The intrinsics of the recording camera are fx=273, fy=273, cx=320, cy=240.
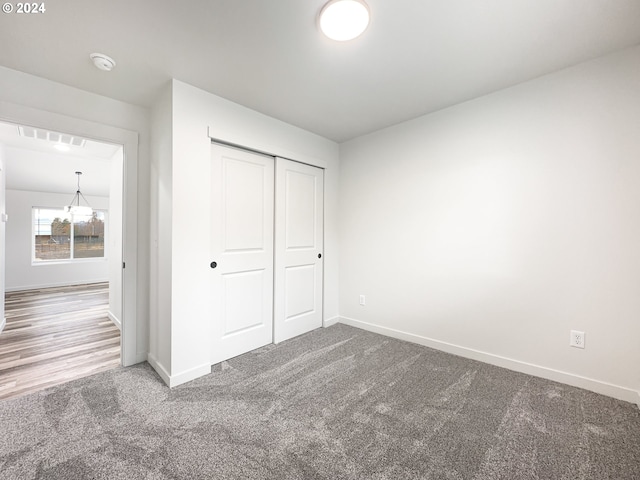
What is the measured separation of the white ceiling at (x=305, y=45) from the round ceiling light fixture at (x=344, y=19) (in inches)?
2.4

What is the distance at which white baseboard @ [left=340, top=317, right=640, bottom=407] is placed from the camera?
6.35ft

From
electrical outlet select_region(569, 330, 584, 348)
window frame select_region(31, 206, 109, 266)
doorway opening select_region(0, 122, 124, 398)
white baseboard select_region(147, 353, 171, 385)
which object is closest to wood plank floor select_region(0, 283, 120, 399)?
doorway opening select_region(0, 122, 124, 398)

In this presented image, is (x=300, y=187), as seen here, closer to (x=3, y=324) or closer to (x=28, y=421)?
(x=28, y=421)

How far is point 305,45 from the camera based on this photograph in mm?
1804

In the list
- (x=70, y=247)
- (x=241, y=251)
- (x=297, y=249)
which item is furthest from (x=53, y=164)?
(x=297, y=249)

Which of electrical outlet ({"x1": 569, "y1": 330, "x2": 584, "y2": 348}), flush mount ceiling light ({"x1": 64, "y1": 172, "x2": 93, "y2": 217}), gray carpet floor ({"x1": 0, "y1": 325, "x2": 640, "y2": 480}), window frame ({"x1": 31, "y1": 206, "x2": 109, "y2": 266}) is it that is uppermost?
flush mount ceiling light ({"x1": 64, "y1": 172, "x2": 93, "y2": 217})

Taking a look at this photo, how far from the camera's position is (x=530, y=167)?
227cm

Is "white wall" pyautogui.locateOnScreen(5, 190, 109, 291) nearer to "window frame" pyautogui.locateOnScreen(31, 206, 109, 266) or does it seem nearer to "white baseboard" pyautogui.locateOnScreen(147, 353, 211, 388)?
"window frame" pyautogui.locateOnScreen(31, 206, 109, 266)

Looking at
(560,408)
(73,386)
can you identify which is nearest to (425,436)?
(560,408)

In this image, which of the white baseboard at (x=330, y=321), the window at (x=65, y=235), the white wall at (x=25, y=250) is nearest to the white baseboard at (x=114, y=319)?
the white baseboard at (x=330, y=321)

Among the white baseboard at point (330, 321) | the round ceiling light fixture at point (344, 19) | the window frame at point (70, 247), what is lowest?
the white baseboard at point (330, 321)

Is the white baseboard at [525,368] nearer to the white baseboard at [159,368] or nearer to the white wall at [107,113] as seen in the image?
the white baseboard at [159,368]

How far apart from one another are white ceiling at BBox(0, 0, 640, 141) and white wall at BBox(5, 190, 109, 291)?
233 inches

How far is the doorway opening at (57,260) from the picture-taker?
2.65 meters
